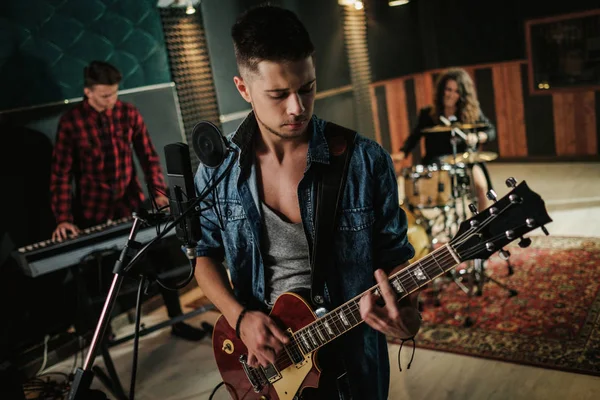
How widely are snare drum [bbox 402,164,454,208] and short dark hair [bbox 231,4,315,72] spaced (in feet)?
9.17

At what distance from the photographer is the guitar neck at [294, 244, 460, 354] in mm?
1546

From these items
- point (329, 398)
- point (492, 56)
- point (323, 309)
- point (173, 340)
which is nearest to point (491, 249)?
point (323, 309)

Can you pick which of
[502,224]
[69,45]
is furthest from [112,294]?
[69,45]

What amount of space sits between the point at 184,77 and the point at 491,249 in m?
4.08

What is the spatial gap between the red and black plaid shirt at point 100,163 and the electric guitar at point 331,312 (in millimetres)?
2515

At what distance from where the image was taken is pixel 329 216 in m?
1.67

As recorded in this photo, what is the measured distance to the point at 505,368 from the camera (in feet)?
10.6

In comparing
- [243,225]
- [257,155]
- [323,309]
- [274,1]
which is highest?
[274,1]

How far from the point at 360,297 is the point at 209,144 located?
2.02 feet

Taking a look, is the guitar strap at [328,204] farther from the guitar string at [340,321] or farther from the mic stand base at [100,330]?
the mic stand base at [100,330]

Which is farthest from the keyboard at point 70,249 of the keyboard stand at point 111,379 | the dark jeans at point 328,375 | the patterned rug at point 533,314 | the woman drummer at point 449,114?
the woman drummer at point 449,114

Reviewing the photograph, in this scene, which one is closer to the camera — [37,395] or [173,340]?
[37,395]

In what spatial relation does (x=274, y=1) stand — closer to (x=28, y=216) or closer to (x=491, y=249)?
(x=28, y=216)

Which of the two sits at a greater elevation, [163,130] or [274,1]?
[274,1]
